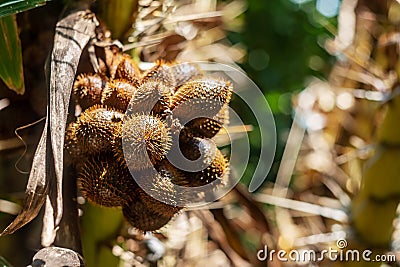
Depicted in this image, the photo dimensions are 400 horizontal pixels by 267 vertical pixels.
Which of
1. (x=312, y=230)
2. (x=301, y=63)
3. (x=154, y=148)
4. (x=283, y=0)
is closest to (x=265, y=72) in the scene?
(x=301, y=63)

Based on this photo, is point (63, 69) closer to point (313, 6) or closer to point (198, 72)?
point (198, 72)

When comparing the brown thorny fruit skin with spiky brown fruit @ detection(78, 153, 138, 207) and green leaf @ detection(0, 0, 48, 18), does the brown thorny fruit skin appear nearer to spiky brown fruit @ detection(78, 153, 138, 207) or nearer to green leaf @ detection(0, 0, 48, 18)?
spiky brown fruit @ detection(78, 153, 138, 207)

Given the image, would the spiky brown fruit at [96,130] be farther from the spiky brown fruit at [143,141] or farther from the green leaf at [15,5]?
the green leaf at [15,5]

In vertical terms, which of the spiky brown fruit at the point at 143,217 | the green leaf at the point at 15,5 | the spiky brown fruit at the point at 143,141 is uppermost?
the green leaf at the point at 15,5

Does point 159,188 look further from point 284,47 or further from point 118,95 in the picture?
point 284,47
